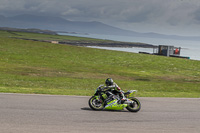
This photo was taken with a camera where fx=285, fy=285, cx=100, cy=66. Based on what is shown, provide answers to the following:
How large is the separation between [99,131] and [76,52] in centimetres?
4217

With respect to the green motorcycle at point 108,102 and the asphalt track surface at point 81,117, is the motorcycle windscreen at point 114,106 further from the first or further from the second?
the asphalt track surface at point 81,117

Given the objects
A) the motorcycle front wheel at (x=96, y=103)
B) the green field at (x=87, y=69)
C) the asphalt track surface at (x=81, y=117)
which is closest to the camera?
the asphalt track surface at (x=81, y=117)

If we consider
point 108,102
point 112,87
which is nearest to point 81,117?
point 108,102

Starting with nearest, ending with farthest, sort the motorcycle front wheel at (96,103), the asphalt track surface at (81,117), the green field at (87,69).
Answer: the asphalt track surface at (81,117), the motorcycle front wheel at (96,103), the green field at (87,69)

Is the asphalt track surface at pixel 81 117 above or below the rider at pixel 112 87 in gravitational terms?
below

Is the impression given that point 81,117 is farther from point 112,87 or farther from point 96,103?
point 112,87

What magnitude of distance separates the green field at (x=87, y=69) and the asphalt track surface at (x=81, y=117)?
837 centimetres

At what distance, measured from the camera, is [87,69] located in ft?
114

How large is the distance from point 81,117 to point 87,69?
934 inches

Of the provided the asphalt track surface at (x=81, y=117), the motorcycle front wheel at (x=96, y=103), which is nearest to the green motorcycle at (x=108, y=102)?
the motorcycle front wheel at (x=96, y=103)

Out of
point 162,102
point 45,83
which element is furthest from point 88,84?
point 162,102

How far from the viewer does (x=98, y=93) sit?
1275 cm

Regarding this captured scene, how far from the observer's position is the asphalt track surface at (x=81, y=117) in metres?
9.55

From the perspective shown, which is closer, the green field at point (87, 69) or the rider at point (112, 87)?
the rider at point (112, 87)
